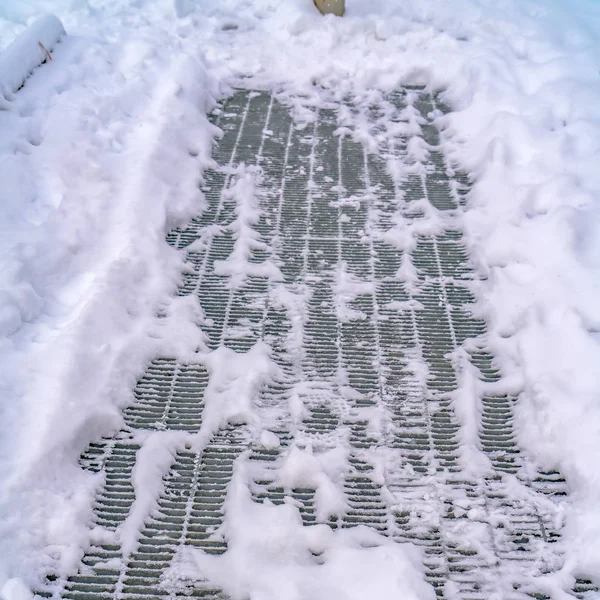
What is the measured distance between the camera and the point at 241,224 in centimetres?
245

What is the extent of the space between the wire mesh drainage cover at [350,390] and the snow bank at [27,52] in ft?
3.35

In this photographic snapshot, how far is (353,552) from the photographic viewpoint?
1434 mm

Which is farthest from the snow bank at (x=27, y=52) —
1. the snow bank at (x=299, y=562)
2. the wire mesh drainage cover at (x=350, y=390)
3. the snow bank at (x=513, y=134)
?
the snow bank at (x=299, y=562)

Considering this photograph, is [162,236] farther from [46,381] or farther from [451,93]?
[451,93]

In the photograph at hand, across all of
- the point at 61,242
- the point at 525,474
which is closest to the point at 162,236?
A: the point at 61,242

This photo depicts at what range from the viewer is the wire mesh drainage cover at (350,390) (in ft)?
4.85

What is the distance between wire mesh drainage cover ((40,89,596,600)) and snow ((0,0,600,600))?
0.03 meters

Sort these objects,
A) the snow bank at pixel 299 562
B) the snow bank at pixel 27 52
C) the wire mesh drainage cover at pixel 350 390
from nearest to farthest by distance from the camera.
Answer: the snow bank at pixel 299 562 → the wire mesh drainage cover at pixel 350 390 → the snow bank at pixel 27 52

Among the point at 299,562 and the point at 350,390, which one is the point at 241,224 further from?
the point at 299,562

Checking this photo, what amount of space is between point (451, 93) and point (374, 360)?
6.22 ft

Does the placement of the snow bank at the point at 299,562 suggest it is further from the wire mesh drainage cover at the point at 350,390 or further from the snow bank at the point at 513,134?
the snow bank at the point at 513,134

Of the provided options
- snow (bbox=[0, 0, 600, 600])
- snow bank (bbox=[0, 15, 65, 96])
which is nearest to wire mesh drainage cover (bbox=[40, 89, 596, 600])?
snow (bbox=[0, 0, 600, 600])

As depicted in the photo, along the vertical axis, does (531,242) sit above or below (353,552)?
above

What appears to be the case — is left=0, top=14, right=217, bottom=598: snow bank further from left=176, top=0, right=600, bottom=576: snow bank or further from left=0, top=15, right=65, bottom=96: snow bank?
left=176, top=0, right=600, bottom=576: snow bank
